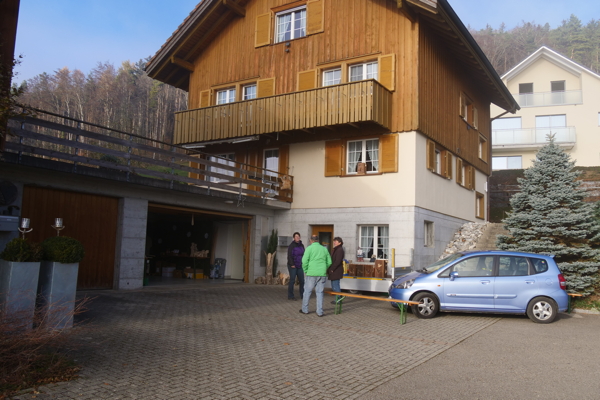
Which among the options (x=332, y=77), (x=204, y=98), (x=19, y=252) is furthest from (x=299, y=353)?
(x=204, y=98)

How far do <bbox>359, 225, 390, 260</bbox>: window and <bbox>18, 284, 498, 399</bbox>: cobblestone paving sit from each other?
4.90 m

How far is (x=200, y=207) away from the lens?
16359 millimetres

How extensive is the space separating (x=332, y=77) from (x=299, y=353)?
44.9 ft

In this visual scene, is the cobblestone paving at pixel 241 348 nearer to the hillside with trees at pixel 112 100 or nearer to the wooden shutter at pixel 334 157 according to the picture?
the wooden shutter at pixel 334 157

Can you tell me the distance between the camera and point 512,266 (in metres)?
11.0

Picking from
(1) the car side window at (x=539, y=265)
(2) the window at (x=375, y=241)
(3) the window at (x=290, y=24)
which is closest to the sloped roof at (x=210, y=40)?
(3) the window at (x=290, y=24)

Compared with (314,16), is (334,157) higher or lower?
lower

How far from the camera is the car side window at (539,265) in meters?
10.9

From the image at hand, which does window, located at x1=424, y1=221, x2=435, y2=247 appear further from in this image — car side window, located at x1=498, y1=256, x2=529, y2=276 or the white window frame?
the white window frame

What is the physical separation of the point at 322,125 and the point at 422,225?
5.00 meters

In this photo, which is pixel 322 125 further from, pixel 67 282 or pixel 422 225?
pixel 67 282

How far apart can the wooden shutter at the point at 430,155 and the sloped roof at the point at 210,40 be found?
411 centimetres

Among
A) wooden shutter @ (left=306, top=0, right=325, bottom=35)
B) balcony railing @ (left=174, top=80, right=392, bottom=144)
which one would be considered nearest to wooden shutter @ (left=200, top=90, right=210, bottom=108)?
balcony railing @ (left=174, top=80, right=392, bottom=144)

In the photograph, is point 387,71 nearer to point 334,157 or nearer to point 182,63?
point 334,157
